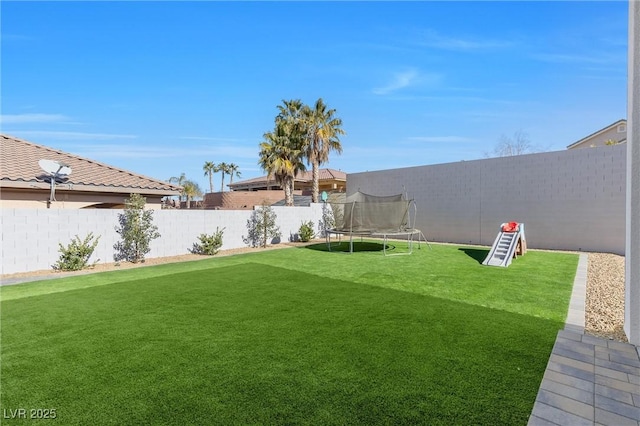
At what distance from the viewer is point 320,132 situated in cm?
1691

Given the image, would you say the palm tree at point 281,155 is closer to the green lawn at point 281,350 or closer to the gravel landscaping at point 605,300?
the green lawn at point 281,350

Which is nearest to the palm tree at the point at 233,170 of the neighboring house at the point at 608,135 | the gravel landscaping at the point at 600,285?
the gravel landscaping at the point at 600,285

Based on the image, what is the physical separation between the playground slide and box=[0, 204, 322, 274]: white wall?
827 cm

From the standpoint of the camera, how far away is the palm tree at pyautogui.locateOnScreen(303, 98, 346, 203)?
56.0ft

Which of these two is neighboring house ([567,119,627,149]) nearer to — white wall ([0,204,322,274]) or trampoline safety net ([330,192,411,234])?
trampoline safety net ([330,192,411,234])

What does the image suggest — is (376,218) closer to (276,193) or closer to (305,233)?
(305,233)

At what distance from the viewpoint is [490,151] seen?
2580 centimetres

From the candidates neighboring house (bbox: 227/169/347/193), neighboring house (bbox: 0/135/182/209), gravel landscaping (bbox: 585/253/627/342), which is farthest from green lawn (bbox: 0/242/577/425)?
neighboring house (bbox: 227/169/347/193)

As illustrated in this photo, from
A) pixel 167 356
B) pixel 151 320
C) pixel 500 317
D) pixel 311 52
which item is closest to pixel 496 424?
pixel 500 317

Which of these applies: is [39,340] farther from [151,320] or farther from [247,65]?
[247,65]

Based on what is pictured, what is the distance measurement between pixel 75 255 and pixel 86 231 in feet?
2.31

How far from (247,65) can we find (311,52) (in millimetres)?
2419

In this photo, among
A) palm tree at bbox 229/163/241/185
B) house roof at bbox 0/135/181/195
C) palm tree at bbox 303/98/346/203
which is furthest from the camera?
palm tree at bbox 229/163/241/185

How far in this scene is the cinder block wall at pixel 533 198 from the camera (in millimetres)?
9461
